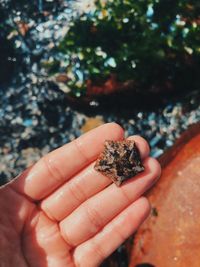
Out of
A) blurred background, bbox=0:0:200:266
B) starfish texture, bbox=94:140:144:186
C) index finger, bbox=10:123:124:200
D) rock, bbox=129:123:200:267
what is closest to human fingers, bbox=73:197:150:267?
starfish texture, bbox=94:140:144:186

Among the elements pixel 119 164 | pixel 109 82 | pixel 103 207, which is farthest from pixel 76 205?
pixel 109 82

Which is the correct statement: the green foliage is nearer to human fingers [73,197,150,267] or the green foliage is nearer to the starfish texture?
the starfish texture

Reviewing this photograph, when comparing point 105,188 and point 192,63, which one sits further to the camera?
→ point 192,63

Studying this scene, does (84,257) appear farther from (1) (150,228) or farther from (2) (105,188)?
(1) (150,228)

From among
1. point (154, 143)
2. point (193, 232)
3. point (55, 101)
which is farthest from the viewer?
point (55, 101)

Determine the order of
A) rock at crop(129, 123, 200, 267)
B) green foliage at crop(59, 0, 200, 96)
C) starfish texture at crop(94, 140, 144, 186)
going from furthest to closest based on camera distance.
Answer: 1. green foliage at crop(59, 0, 200, 96)
2. rock at crop(129, 123, 200, 267)
3. starfish texture at crop(94, 140, 144, 186)

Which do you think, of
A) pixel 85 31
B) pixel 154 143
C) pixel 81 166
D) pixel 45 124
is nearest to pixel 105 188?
pixel 81 166

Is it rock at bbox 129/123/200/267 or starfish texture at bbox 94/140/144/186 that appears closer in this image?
starfish texture at bbox 94/140/144/186
